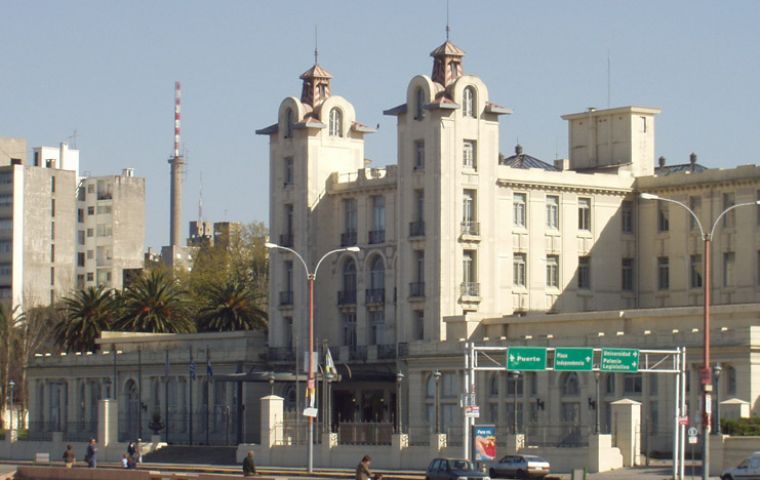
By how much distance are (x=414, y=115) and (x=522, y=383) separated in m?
17.7

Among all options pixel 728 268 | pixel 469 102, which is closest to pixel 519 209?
pixel 469 102

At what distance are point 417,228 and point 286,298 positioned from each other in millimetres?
12037

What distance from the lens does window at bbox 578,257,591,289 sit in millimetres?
107625

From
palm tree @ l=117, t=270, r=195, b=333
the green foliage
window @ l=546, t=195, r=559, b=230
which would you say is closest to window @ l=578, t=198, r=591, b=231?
window @ l=546, t=195, r=559, b=230

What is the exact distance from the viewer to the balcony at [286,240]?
112 metres

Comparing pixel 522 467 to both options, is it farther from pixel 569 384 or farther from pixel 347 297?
pixel 347 297

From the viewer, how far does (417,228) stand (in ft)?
338

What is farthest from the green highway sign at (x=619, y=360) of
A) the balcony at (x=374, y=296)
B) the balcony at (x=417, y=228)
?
the balcony at (x=374, y=296)

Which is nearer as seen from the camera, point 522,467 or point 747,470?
point 747,470

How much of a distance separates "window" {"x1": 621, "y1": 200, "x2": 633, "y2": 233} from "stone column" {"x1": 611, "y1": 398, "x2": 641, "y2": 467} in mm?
32477

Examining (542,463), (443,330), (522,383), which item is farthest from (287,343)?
(542,463)

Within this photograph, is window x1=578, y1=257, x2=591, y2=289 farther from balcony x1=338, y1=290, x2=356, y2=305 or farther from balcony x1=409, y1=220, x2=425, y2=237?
balcony x1=338, y1=290, x2=356, y2=305

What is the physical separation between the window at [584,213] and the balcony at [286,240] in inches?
664

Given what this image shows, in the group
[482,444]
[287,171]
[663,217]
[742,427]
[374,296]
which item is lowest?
[482,444]
